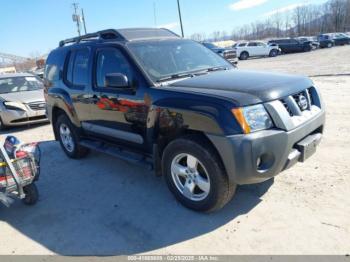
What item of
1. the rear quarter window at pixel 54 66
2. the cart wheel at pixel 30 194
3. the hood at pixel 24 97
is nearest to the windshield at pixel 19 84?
the hood at pixel 24 97

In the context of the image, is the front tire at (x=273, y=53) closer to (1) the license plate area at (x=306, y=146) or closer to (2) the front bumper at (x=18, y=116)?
(2) the front bumper at (x=18, y=116)

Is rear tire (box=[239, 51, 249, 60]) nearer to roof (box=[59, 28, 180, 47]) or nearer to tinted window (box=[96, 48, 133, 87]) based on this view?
roof (box=[59, 28, 180, 47])

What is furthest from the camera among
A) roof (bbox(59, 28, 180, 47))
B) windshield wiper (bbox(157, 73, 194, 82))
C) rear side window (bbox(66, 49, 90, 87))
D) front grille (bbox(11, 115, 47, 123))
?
front grille (bbox(11, 115, 47, 123))

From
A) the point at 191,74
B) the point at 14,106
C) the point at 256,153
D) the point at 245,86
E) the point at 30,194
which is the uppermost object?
the point at 191,74

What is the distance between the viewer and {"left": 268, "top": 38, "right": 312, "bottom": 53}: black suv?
114 ft

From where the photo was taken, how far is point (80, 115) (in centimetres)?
533

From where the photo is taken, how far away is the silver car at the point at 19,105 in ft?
28.9

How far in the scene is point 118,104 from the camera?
14.0 ft

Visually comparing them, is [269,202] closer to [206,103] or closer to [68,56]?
[206,103]

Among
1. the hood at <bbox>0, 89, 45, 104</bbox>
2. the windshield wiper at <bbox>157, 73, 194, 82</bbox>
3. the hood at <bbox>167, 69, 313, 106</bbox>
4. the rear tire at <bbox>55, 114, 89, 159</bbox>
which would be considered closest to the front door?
the windshield wiper at <bbox>157, 73, 194, 82</bbox>

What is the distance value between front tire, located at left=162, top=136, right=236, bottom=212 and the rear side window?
7.15ft

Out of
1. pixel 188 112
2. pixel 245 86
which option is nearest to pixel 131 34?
pixel 188 112

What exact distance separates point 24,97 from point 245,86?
7.78 meters

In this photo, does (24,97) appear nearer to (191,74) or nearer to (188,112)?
(191,74)
